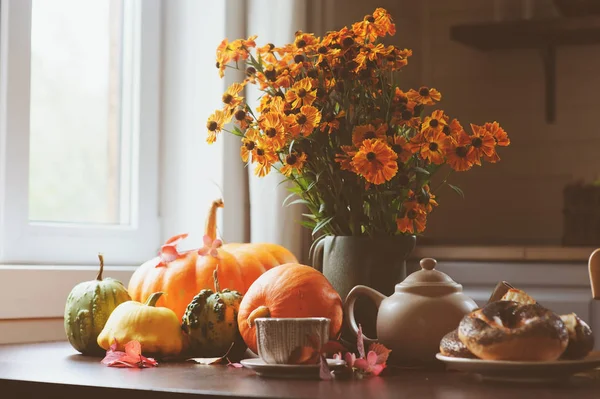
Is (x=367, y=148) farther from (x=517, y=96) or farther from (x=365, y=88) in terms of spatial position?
(x=517, y=96)

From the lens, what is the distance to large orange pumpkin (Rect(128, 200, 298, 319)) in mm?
1445

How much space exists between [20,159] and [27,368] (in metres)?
0.77

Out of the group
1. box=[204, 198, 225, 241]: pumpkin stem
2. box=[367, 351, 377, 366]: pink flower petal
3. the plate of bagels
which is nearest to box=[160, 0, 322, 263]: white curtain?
box=[204, 198, 225, 241]: pumpkin stem

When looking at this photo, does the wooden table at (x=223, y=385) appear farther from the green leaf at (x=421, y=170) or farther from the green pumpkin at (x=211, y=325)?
the green leaf at (x=421, y=170)

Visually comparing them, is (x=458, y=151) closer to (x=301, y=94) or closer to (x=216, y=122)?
(x=301, y=94)

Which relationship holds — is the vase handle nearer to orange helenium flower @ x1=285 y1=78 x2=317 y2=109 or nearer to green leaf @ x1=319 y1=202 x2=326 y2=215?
green leaf @ x1=319 y1=202 x2=326 y2=215

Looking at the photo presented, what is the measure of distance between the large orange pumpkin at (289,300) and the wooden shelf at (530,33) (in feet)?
5.73

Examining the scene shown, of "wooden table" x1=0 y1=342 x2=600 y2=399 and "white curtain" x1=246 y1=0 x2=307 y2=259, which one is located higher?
"white curtain" x1=246 y1=0 x2=307 y2=259

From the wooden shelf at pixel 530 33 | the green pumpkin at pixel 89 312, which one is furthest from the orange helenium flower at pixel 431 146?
the wooden shelf at pixel 530 33

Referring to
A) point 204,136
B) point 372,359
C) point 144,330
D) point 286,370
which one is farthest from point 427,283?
point 204,136

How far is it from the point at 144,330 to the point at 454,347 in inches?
17.6

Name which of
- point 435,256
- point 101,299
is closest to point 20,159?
point 101,299

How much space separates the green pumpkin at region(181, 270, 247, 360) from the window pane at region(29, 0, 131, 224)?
0.77 metres

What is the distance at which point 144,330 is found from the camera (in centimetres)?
123
